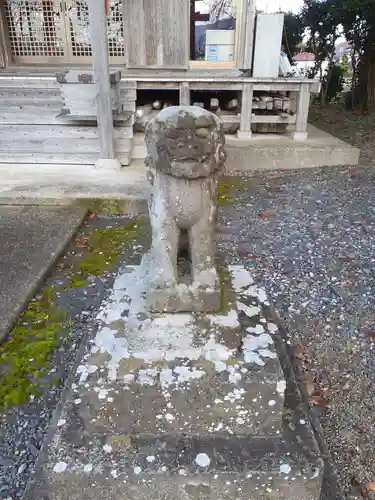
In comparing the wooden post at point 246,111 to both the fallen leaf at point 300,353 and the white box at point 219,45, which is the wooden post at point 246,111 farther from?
the fallen leaf at point 300,353

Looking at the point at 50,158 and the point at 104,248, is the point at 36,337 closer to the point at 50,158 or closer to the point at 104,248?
the point at 104,248

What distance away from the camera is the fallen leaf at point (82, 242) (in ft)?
13.0

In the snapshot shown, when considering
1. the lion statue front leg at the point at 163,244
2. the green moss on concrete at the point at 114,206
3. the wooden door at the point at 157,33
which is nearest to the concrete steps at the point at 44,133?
the wooden door at the point at 157,33

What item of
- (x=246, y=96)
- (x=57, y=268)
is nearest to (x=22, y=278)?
(x=57, y=268)

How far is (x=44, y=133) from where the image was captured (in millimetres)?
6223

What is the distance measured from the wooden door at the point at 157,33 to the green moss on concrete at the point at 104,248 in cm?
390

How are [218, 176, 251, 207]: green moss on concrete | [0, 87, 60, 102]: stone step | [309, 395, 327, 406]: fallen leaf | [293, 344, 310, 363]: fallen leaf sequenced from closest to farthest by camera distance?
[309, 395, 327, 406]: fallen leaf → [293, 344, 310, 363]: fallen leaf → [218, 176, 251, 207]: green moss on concrete → [0, 87, 60, 102]: stone step

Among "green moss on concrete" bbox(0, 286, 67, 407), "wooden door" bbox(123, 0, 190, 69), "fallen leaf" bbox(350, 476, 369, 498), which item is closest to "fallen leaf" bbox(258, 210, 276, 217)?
"green moss on concrete" bbox(0, 286, 67, 407)

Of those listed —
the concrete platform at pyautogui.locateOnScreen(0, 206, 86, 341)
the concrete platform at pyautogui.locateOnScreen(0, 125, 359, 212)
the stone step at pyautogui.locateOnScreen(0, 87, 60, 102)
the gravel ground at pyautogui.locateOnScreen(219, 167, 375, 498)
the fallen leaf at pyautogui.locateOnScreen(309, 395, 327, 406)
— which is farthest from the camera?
the stone step at pyautogui.locateOnScreen(0, 87, 60, 102)

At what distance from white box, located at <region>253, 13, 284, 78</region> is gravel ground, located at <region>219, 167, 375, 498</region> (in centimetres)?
192

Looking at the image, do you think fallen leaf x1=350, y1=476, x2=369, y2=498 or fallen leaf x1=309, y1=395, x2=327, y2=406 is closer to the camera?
fallen leaf x1=350, y1=476, x2=369, y2=498

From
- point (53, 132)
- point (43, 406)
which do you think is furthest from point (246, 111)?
point (43, 406)

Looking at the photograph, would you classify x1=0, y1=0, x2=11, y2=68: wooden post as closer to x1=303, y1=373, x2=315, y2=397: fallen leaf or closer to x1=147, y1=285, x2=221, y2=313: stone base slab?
x1=147, y1=285, x2=221, y2=313: stone base slab

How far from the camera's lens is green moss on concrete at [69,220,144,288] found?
3449mm
